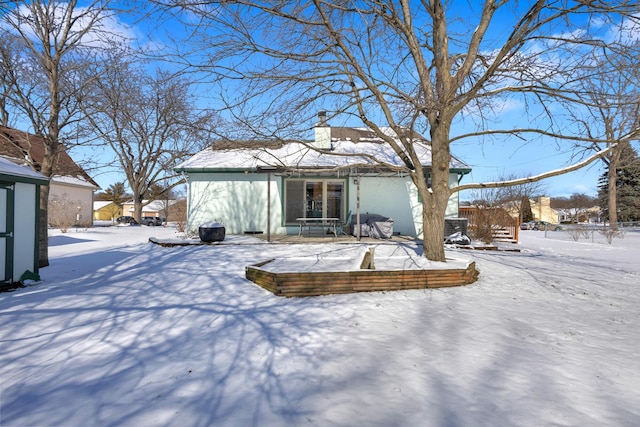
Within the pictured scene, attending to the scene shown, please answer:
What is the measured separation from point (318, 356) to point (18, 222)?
6229 mm

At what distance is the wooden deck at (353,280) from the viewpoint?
5383mm

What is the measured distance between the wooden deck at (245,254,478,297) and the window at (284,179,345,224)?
7862mm

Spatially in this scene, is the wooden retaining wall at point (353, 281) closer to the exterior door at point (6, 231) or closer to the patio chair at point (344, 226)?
the exterior door at point (6, 231)

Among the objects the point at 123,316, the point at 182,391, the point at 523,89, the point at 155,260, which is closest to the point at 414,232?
the point at 523,89

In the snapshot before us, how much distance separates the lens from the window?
541 inches

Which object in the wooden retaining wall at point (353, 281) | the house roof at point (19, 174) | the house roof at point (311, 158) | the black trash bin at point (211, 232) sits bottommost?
the wooden retaining wall at point (353, 281)

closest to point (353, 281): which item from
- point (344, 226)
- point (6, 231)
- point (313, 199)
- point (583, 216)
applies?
point (6, 231)

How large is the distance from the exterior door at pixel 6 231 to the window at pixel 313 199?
28.2 ft

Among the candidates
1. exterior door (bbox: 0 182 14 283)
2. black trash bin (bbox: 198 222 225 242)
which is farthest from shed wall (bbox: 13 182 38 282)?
black trash bin (bbox: 198 222 225 242)

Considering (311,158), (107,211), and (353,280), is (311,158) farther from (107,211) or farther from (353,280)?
(107,211)

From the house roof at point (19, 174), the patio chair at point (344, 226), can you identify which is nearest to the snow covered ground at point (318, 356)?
the house roof at point (19, 174)

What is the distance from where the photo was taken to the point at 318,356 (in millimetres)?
3250

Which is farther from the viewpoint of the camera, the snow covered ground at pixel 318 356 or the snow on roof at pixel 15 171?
the snow on roof at pixel 15 171

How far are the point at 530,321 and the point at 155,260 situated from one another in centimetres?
775
